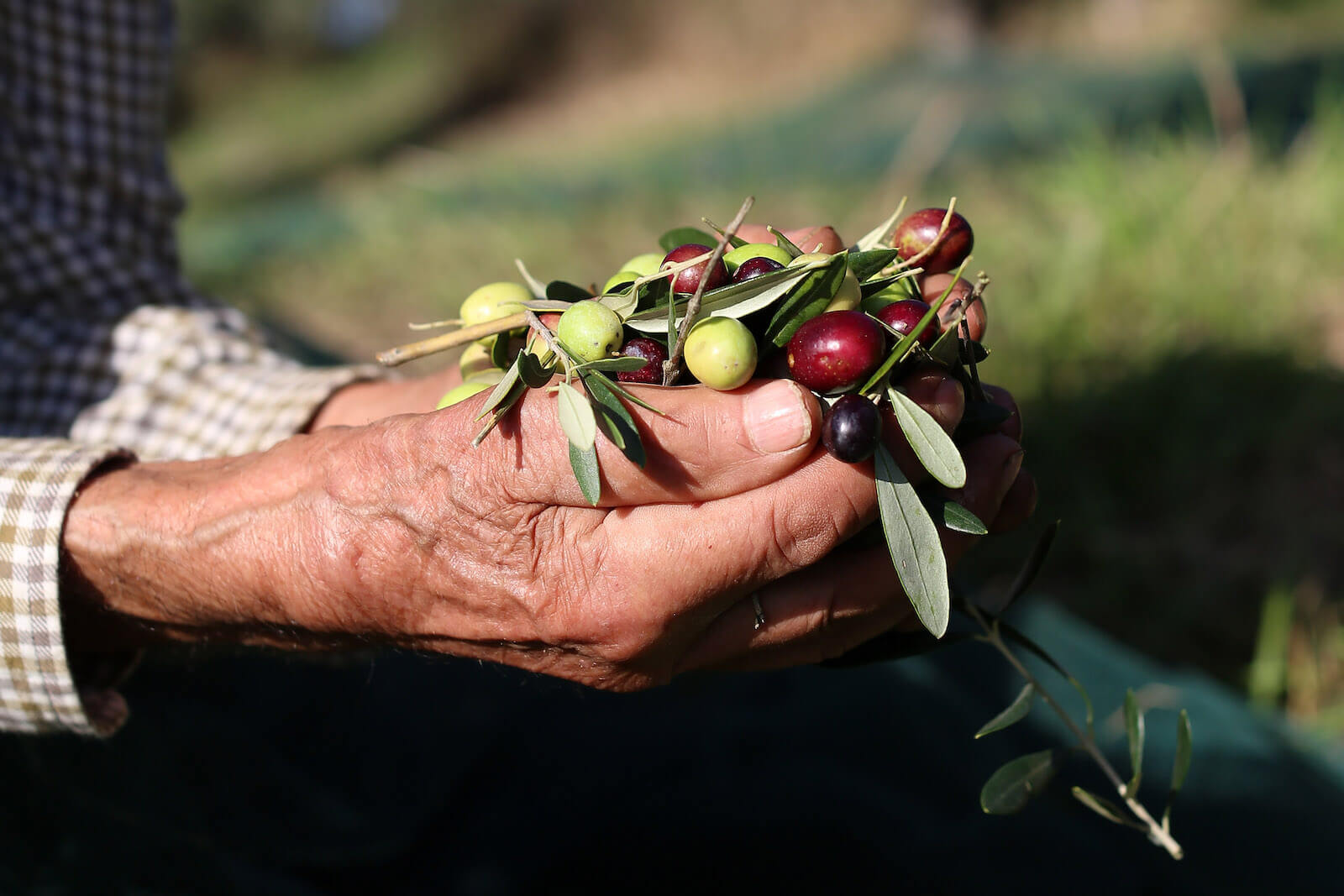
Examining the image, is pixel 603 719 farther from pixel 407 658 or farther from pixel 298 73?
pixel 298 73

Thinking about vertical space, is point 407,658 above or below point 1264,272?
below

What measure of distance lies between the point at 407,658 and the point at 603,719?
39 cm

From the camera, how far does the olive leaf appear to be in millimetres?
844

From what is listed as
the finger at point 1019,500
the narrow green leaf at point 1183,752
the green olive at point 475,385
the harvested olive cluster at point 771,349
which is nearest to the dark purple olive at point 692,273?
the harvested olive cluster at point 771,349

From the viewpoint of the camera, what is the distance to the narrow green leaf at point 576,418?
81cm

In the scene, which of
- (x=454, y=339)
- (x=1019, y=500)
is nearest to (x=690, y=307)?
(x=454, y=339)

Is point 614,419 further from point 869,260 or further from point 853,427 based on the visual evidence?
point 869,260

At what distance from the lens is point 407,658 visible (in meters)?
1.86

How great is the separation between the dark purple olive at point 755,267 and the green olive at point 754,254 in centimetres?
3

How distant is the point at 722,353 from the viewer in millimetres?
828

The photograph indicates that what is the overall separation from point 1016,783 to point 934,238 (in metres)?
0.59

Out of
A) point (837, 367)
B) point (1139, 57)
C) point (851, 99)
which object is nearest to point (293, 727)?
point (837, 367)

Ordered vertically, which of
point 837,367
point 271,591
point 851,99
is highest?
point 851,99

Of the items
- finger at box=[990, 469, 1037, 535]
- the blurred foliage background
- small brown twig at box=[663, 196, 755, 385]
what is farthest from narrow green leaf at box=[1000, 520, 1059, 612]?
the blurred foliage background
